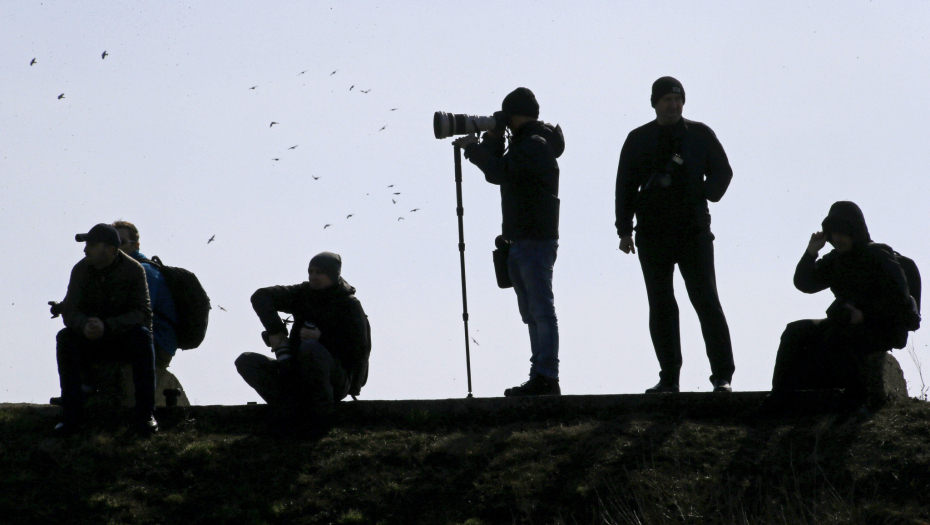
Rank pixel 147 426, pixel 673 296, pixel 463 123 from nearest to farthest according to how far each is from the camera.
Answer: pixel 147 426
pixel 673 296
pixel 463 123

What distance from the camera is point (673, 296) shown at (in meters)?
8.05

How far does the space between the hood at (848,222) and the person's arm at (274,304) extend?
140 inches

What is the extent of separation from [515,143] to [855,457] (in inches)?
120

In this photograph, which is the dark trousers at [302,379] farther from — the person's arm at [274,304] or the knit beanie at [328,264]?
the knit beanie at [328,264]

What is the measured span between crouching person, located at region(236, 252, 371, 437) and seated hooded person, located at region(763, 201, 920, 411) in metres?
2.76

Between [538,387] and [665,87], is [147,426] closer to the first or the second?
[538,387]

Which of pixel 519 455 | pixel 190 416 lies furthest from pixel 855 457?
pixel 190 416

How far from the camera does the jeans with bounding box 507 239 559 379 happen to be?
7898mm

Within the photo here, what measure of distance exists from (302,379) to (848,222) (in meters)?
3.69

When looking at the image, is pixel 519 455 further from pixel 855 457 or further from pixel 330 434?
pixel 855 457

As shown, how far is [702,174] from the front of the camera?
7988 mm

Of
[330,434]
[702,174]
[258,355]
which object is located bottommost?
[330,434]

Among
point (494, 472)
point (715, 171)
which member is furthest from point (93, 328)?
point (715, 171)

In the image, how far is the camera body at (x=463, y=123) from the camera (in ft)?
27.7
